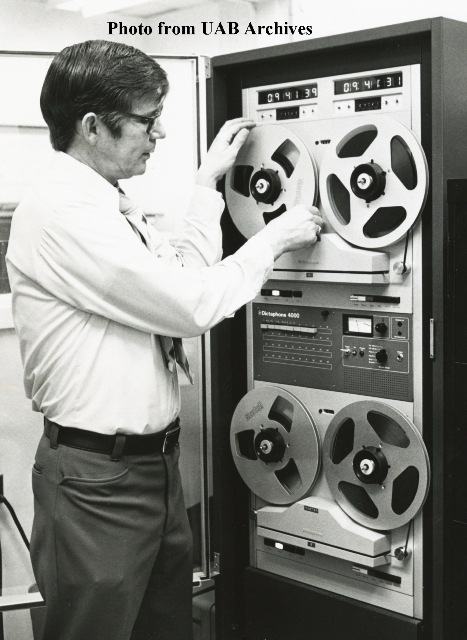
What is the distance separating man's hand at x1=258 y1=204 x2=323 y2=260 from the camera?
2244 millimetres

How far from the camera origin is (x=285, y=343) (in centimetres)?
265

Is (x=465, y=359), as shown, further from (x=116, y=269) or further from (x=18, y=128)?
(x=18, y=128)

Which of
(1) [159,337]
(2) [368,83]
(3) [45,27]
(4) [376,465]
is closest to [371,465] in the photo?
A: (4) [376,465]

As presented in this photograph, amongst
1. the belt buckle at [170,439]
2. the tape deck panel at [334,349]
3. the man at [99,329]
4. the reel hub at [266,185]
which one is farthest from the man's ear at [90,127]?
the tape deck panel at [334,349]

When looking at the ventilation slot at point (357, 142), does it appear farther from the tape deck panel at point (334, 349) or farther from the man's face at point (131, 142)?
the man's face at point (131, 142)

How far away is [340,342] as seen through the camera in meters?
2.50

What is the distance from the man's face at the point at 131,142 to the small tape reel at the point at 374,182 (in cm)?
56

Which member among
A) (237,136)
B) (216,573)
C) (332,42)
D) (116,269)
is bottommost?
(216,573)

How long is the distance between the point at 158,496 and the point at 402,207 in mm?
1016

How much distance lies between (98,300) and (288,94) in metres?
1.03

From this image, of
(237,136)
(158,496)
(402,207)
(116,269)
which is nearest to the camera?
(116,269)

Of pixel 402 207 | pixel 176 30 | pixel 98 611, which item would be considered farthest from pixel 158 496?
pixel 176 30

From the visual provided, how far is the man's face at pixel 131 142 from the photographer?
2.05 metres

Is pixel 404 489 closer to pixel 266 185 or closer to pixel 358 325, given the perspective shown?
pixel 358 325
